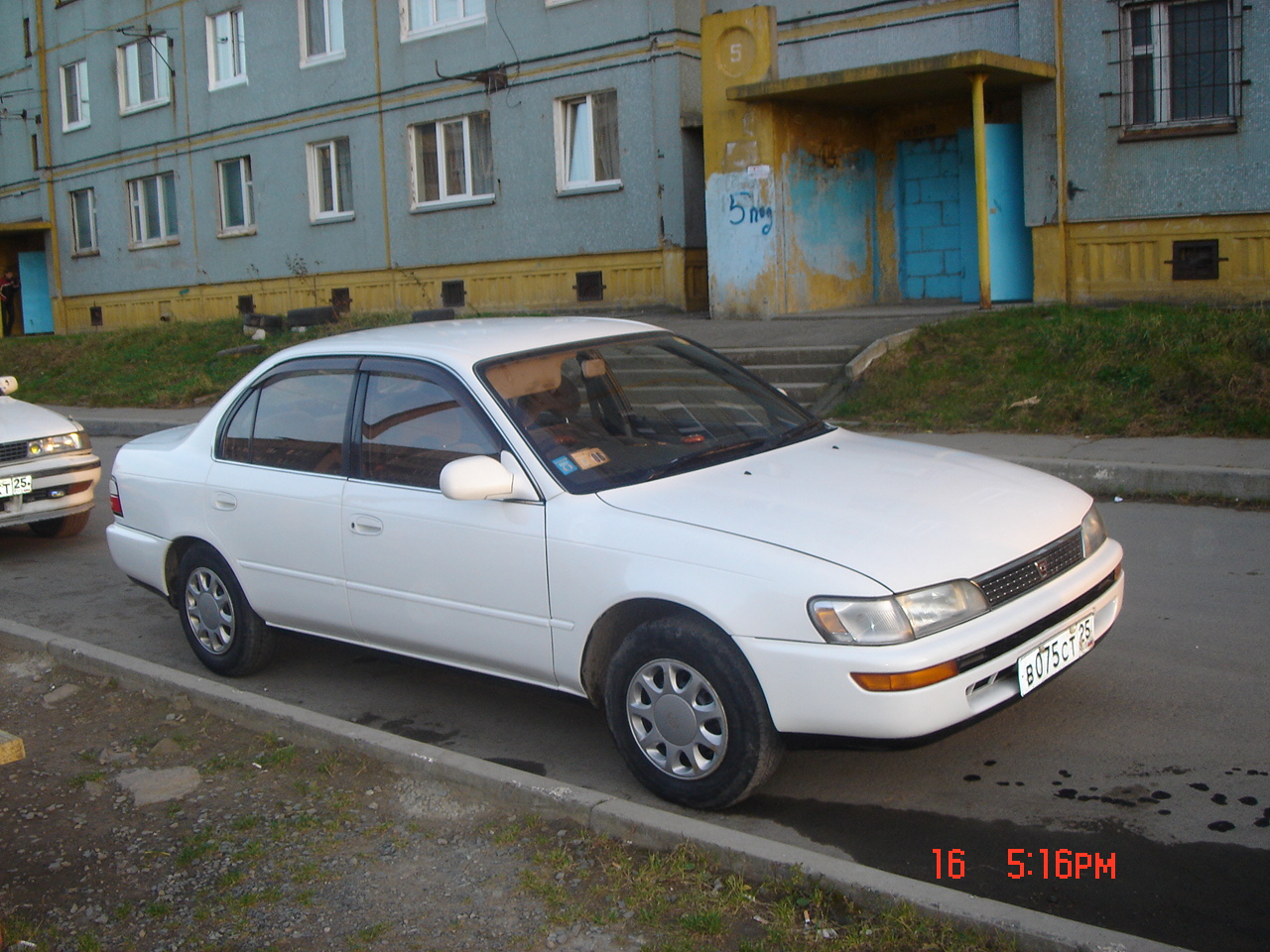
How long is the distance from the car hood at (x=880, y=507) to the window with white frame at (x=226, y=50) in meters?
24.8

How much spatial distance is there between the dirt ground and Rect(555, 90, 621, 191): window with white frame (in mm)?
16703

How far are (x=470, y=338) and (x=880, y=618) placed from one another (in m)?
2.25

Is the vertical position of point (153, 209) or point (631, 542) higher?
point (153, 209)

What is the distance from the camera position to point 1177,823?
3836 millimetres

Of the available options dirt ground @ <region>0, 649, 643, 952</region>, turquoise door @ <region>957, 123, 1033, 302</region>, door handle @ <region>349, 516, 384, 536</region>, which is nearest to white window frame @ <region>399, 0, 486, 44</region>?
turquoise door @ <region>957, 123, 1033, 302</region>

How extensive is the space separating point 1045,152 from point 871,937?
14264 millimetres

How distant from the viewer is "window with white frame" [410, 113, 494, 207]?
73.5 feet

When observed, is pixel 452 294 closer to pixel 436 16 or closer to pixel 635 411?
pixel 436 16

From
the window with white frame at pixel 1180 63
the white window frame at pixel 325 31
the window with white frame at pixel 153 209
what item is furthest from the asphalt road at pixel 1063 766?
the window with white frame at pixel 153 209

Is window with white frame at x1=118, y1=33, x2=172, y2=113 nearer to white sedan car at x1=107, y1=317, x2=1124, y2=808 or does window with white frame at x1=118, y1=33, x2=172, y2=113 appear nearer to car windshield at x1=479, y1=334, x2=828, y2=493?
white sedan car at x1=107, y1=317, x2=1124, y2=808

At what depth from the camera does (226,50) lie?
2697cm

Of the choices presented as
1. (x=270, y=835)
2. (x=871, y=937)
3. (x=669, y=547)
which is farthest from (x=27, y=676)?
(x=871, y=937)

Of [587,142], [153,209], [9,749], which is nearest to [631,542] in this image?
[9,749]

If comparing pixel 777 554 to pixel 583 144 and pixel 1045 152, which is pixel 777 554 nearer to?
pixel 1045 152
